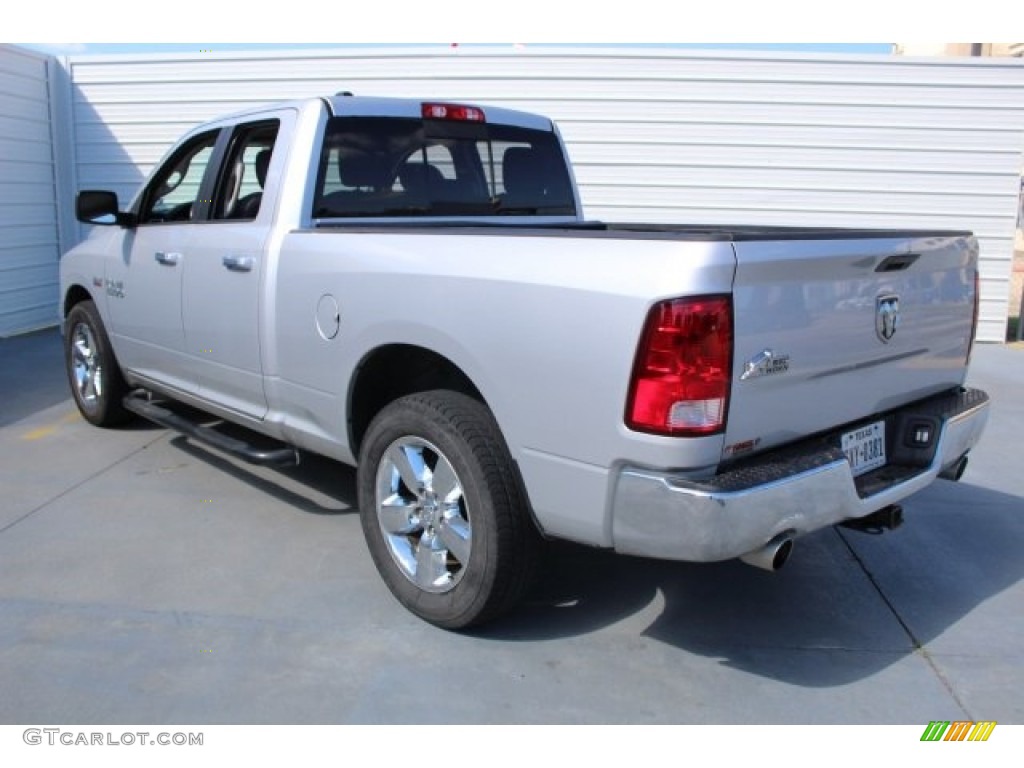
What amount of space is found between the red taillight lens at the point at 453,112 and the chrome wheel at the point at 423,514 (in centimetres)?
196

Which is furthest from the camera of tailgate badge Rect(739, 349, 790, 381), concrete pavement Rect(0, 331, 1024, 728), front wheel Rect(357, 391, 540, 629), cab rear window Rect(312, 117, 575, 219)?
cab rear window Rect(312, 117, 575, 219)

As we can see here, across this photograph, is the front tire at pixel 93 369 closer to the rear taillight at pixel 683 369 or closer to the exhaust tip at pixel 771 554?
the rear taillight at pixel 683 369

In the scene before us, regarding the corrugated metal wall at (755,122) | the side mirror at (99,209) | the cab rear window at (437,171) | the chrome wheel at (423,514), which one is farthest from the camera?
the corrugated metal wall at (755,122)

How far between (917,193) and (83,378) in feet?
28.6

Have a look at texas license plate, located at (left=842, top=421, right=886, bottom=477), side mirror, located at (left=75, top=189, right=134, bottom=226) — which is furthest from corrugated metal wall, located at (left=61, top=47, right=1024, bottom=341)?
texas license plate, located at (left=842, top=421, right=886, bottom=477)

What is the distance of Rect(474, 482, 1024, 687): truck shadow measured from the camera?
3361 millimetres

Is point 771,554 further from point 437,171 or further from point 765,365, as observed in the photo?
Result: point 437,171

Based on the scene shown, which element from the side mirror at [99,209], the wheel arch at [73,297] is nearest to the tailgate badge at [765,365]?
the side mirror at [99,209]

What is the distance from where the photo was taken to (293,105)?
4316mm

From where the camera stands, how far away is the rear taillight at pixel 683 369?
2.58 m

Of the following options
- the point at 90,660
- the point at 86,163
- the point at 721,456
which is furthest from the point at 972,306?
the point at 86,163

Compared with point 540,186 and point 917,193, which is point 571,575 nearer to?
point 540,186
